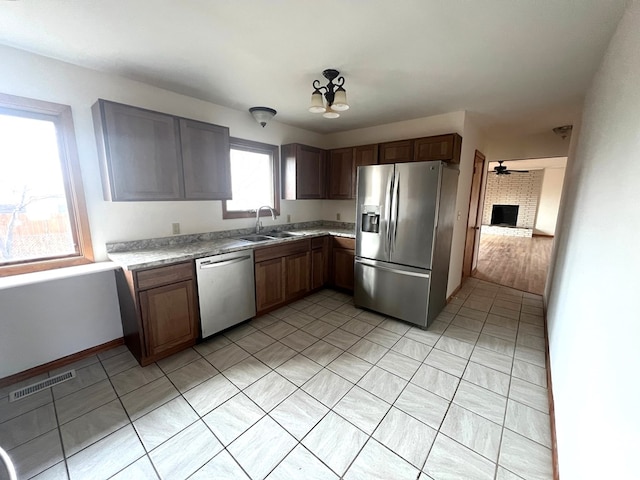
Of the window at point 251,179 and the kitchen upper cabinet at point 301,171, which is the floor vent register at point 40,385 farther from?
the kitchen upper cabinet at point 301,171

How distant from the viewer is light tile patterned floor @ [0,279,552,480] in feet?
4.63

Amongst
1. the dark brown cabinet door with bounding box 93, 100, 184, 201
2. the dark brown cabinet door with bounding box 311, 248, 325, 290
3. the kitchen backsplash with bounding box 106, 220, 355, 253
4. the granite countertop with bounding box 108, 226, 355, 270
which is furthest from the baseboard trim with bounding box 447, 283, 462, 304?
the dark brown cabinet door with bounding box 93, 100, 184, 201

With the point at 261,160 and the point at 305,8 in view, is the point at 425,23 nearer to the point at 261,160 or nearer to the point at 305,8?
the point at 305,8

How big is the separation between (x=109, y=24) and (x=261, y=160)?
206cm

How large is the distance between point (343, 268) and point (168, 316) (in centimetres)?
217

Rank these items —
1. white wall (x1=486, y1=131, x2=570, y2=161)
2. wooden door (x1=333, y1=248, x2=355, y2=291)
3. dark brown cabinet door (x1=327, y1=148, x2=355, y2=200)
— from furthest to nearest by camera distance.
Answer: white wall (x1=486, y1=131, x2=570, y2=161) < dark brown cabinet door (x1=327, y1=148, x2=355, y2=200) < wooden door (x1=333, y1=248, x2=355, y2=291)

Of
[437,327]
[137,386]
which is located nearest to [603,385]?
[437,327]

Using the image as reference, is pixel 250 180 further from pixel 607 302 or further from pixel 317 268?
pixel 607 302

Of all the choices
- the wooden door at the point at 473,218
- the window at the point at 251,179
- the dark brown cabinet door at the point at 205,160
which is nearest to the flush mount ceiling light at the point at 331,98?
the dark brown cabinet door at the point at 205,160


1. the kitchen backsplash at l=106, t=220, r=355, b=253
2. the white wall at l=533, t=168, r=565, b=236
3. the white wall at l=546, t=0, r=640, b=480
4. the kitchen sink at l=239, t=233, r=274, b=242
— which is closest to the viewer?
the white wall at l=546, t=0, r=640, b=480

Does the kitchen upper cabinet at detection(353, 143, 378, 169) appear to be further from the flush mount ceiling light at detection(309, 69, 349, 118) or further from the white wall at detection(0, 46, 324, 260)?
the white wall at detection(0, 46, 324, 260)

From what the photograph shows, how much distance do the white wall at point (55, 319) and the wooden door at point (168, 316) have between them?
581 millimetres

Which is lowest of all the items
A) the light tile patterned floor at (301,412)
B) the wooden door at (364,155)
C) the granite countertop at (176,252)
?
the light tile patterned floor at (301,412)

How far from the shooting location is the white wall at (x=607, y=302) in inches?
32.7
